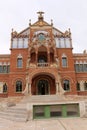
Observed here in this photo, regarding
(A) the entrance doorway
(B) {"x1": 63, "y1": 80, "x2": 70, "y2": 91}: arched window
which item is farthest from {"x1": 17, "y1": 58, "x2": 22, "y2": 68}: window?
(B) {"x1": 63, "y1": 80, "x2": 70, "y2": 91}: arched window

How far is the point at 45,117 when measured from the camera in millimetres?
12102

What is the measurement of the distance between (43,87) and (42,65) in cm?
390

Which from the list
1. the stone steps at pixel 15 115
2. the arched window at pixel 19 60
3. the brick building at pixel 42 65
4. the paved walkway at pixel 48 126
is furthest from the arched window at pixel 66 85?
the paved walkway at pixel 48 126

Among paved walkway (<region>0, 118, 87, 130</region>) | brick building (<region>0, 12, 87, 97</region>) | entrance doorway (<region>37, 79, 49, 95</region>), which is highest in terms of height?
brick building (<region>0, 12, 87, 97</region>)

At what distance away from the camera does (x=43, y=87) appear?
25938mm

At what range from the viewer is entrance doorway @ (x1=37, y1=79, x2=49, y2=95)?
25734 millimetres

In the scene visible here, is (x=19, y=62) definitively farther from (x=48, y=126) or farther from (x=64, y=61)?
(x=48, y=126)

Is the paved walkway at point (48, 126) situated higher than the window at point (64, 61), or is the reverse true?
the window at point (64, 61)

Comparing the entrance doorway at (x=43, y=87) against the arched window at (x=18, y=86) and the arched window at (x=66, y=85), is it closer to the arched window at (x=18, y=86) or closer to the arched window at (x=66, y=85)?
the arched window at (x=66, y=85)

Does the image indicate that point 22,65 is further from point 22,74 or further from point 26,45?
point 26,45

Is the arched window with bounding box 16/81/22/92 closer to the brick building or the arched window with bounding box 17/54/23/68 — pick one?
the brick building

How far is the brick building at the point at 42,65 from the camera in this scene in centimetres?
2444

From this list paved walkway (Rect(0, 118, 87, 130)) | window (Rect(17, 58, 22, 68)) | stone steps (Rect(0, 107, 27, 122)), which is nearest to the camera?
paved walkway (Rect(0, 118, 87, 130))

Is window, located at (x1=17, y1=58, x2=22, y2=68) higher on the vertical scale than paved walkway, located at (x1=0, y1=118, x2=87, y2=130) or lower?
higher
